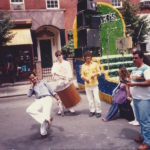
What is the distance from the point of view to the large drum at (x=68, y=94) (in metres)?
7.85

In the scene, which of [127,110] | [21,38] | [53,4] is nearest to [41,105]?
[127,110]

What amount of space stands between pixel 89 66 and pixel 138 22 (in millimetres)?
12083

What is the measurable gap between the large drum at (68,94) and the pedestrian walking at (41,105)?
45.2 inches

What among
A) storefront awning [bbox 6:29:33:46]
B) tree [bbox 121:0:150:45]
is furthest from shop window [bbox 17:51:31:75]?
tree [bbox 121:0:150:45]

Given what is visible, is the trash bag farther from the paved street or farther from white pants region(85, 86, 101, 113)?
white pants region(85, 86, 101, 113)

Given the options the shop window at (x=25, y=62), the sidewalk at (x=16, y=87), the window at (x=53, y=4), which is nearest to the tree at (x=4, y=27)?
the sidewalk at (x=16, y=87)

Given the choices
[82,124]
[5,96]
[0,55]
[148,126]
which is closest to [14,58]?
[0,55]

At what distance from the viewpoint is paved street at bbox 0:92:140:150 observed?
5.70m

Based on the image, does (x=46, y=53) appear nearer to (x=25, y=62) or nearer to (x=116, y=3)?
(x=25, y=62)

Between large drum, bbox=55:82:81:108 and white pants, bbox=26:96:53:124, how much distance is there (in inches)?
49.3

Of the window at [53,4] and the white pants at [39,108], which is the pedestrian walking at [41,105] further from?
the window at [53,4]

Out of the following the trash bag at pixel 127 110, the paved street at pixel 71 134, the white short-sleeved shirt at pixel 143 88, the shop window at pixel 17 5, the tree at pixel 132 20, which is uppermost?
the shop window at pixel 17 5

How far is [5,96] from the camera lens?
43.0 ft

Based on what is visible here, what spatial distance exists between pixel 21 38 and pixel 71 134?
12290mm
